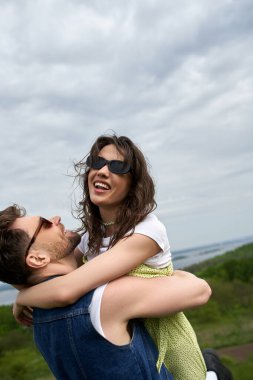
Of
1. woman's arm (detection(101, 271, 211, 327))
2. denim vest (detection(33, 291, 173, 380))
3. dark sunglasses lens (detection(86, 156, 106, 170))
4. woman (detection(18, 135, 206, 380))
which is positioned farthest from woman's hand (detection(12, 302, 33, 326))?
dark sunglasses lens (detection(86, 156, 106, 170))

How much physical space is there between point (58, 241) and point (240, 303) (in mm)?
8302

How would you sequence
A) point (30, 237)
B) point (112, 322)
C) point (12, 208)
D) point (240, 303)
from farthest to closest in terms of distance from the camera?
1. point (240, 303)
2. point (12, 208)
3. point (30, 237)
4. point (112, 322)

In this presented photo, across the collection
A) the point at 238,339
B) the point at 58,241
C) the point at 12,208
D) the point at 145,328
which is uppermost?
the point at 12,208

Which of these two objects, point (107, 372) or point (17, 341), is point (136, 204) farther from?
point (17, 341)

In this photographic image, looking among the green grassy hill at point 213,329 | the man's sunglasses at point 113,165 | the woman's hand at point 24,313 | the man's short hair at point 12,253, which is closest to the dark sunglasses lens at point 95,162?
the man's sunglasses at point 113,165

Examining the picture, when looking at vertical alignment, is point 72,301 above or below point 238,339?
above

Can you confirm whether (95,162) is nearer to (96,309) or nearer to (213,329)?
(96,309)

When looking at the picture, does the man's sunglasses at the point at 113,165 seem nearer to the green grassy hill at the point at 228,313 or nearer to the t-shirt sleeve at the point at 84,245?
the t-shirt sleeve at the point at 84,245

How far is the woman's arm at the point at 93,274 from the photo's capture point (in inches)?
69.7

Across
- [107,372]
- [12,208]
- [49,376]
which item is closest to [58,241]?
[12,208]

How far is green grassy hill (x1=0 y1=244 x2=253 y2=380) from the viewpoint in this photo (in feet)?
24.9

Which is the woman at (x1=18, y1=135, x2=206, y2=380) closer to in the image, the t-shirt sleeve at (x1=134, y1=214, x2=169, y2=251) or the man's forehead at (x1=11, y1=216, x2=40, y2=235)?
the t-shirt sleeve at (x1=134, y1=214, x2=169, y2=251)

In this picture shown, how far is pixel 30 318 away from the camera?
2180 millimetres

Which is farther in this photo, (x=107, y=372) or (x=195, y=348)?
(x=195, y=348)
